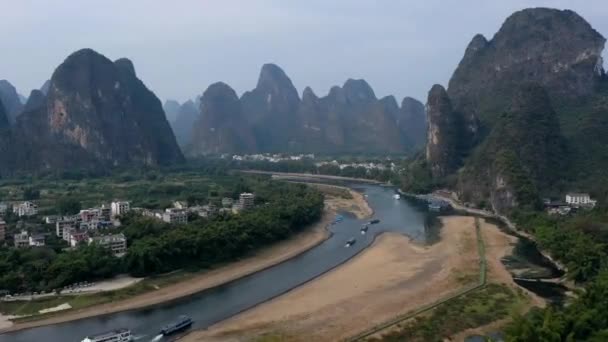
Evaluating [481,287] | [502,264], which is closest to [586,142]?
[502,264]

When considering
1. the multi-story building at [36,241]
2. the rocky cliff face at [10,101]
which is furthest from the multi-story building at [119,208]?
the rocky cliff face at [10,101]

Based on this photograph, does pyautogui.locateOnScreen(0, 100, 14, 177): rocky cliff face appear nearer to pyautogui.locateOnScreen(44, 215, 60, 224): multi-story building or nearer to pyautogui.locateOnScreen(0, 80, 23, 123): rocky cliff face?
pyautogui.locateOnScreen(0, 80, 23, 123): rocky cliff face

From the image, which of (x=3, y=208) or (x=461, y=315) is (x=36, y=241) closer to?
(x=3, y=208)

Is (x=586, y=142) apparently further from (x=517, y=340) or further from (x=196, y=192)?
(x=517, y=340)

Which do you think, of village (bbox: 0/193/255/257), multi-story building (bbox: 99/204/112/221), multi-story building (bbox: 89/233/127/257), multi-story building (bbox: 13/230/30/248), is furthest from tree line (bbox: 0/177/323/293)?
multi-story building (bbox: 13/230/30/248)

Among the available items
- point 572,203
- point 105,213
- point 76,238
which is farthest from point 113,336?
point 572,203
